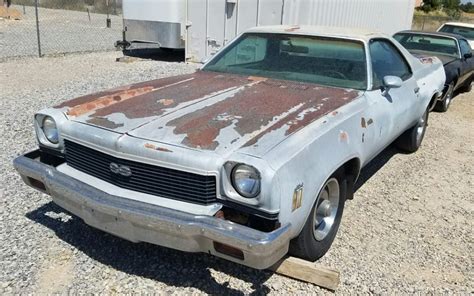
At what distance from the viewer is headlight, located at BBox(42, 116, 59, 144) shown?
9.96 ft

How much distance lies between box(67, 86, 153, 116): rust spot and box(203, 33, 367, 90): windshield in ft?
3.27

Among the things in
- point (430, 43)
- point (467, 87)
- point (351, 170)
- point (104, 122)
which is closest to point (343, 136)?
point (351, 170)

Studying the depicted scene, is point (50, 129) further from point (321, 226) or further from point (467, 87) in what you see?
point (467, 87)

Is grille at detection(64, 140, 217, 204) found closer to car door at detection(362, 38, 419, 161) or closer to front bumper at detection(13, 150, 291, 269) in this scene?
front bumper at detection(13, 150, 291, 269)

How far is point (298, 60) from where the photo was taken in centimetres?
400

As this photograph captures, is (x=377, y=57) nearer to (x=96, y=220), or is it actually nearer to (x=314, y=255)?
(x=314, y=255)

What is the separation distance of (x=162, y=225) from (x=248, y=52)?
243 centimetres

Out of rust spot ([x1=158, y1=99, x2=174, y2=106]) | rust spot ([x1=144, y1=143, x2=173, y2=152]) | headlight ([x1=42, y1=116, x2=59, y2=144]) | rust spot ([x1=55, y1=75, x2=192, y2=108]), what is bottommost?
headlight ([x1=42, y1=116, x2=59, y2=144])

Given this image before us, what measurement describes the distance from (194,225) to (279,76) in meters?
1.99

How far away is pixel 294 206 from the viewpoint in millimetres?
2436

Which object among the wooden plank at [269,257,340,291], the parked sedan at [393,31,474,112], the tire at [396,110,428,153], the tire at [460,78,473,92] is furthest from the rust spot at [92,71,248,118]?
the tire at [460,78,473,92]

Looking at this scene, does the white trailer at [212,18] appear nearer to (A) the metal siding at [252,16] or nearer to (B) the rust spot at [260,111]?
(A) the metal siding at [252,16]

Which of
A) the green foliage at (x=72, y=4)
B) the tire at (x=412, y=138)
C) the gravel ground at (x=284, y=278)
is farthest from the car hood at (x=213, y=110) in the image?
the green foliage at (x=72, y=4)

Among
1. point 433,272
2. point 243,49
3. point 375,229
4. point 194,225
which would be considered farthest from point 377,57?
point 194,225
